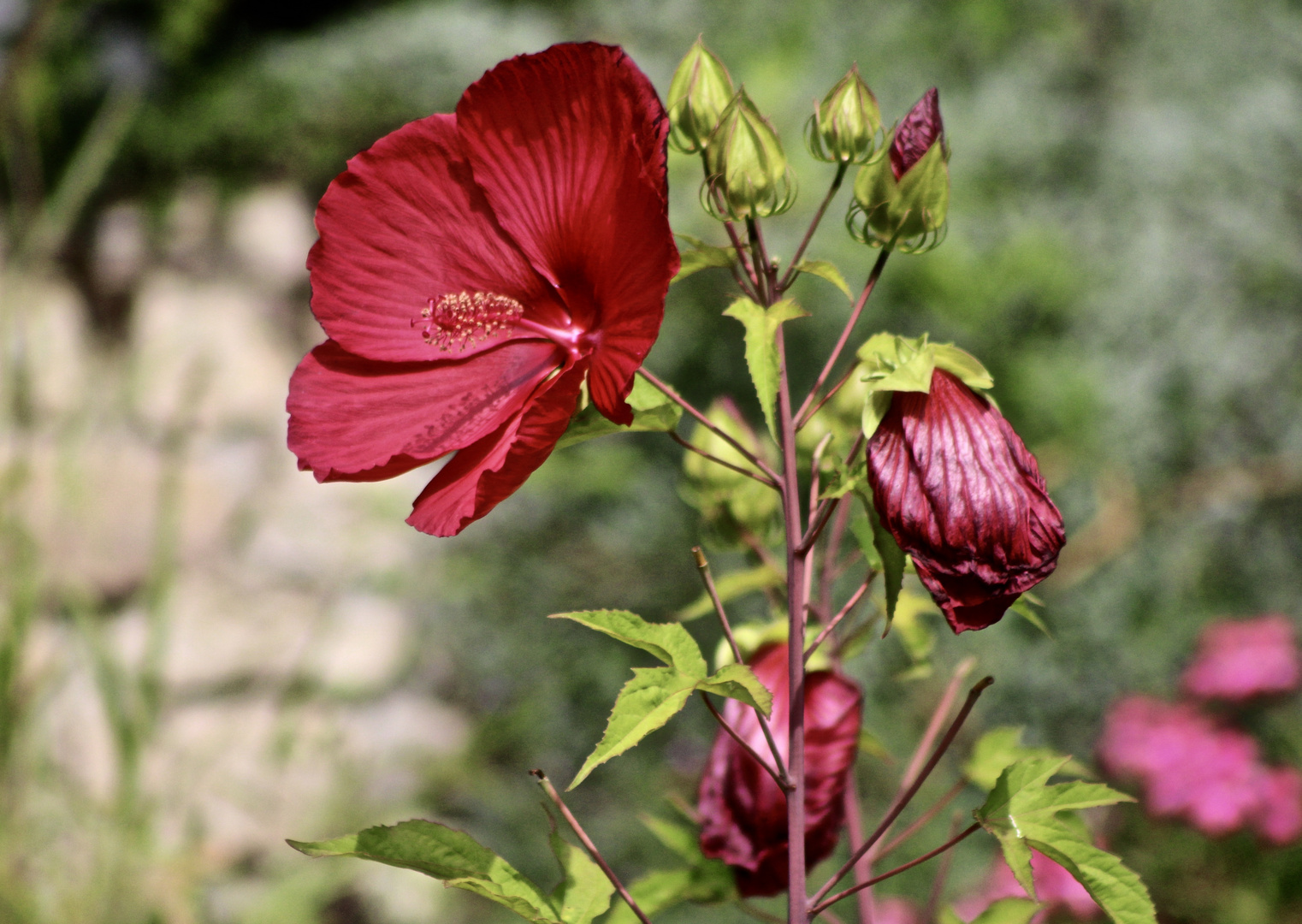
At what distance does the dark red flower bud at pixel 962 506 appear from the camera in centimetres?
38

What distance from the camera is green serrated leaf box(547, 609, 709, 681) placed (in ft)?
1.30

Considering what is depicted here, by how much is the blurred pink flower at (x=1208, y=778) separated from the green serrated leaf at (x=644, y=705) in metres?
1.15

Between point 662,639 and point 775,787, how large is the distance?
136 mm

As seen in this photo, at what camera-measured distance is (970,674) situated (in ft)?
5.41

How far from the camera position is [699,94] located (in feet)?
1.44

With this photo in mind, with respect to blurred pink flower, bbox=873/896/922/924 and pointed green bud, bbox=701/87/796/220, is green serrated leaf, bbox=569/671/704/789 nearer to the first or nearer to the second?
pointed green bud, bbox=701/87/796/220

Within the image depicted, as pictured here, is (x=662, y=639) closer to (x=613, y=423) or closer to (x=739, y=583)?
(x=613, y=423)

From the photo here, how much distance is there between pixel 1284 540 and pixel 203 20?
6.91 ft

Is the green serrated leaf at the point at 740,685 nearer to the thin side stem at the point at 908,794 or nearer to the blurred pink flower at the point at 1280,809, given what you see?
the thin side stem at the point at 908,794

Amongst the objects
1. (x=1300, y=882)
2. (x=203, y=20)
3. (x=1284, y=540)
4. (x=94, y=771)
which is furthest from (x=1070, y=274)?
(x=94, y=771)

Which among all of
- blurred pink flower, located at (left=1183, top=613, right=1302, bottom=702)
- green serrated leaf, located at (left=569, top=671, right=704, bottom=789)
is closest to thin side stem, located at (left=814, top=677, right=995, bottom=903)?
green serrated leaf, located at (left=569, top=671, right=704, bottom=789)

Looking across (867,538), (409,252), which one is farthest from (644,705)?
(409,252)

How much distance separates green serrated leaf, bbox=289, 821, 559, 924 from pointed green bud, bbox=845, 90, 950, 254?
11.5 inches

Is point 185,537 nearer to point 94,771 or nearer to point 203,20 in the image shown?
point 94,771
